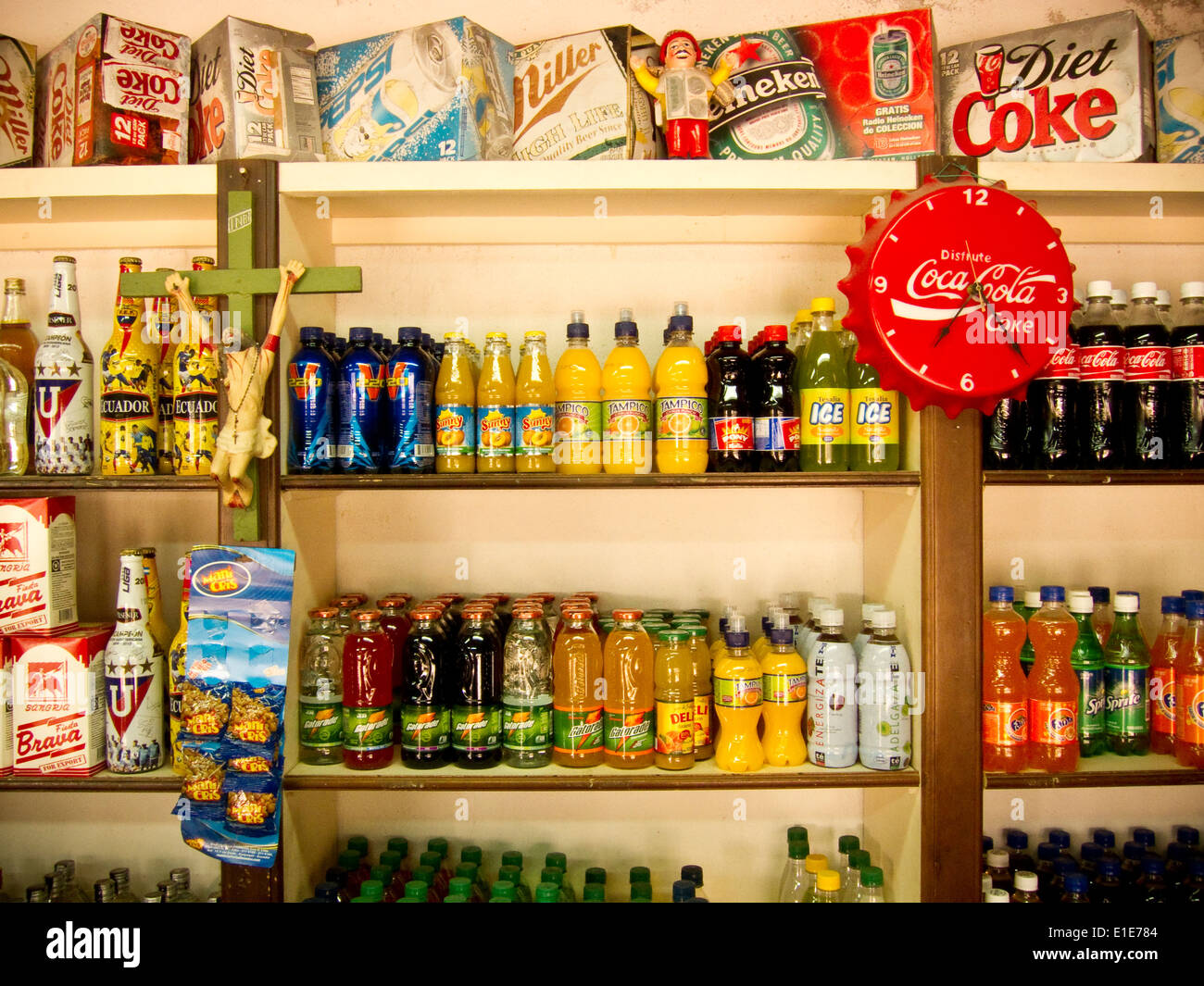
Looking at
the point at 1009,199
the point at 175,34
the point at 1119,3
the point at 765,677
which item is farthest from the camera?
the point at 1119,3

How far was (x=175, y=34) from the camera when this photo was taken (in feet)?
6.05

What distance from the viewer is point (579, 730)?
1706 millimetres

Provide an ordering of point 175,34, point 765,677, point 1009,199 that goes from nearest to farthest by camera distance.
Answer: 1. point 1009,199
2. point 765,677
3. point 175,34

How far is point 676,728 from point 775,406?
2.33 ft

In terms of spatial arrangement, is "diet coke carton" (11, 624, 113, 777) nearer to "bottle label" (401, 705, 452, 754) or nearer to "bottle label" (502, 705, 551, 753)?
"bottle label" (401, 705, 452, 754)

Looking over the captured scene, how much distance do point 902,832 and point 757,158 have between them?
5.01 ft

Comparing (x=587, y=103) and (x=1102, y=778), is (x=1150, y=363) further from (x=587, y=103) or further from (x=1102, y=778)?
(x=587, y=103)

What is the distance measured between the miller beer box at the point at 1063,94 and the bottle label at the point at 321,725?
6.26 feet

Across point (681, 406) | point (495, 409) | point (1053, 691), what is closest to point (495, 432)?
point (495, 409)

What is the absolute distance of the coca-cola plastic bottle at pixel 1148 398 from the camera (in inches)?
68.0

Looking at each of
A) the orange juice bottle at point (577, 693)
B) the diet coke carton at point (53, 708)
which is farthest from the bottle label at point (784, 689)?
the diet coke carton at point (53, 708)

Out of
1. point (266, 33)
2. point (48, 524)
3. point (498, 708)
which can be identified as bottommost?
point (498, 708)

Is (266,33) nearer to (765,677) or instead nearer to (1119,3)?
(765,677)

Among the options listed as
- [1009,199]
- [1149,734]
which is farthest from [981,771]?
[1009,199]
